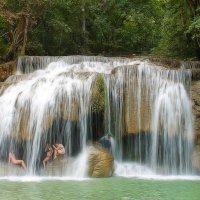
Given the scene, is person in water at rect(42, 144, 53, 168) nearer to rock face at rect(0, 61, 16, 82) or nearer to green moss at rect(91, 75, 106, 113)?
green moss at rect(91, 75, 106, 113)

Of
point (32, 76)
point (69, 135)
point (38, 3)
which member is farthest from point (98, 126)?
point (38, 3)

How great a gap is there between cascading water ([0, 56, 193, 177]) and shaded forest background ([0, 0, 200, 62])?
15.9 feet

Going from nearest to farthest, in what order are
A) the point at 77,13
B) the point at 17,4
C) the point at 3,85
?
the point at 3,85 → the point at 17,4 → the point at 77,13

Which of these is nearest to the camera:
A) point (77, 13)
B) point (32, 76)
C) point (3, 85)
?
point (3, 85)

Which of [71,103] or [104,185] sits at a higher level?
[71,103]

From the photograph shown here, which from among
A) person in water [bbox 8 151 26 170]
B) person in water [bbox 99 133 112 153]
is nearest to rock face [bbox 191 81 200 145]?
person in water [bbox 99 133 112 153]

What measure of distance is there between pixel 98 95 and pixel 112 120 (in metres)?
0.92

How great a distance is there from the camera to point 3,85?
49.6 ft

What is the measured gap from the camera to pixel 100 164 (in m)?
12.2

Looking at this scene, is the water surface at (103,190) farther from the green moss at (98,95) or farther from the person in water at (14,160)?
the green moss at (98,95)

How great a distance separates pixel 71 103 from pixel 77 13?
1472 cm

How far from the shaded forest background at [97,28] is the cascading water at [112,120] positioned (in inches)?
191

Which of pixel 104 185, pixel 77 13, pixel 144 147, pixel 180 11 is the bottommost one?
pixel 104 185

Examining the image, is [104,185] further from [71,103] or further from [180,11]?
[180,11]
